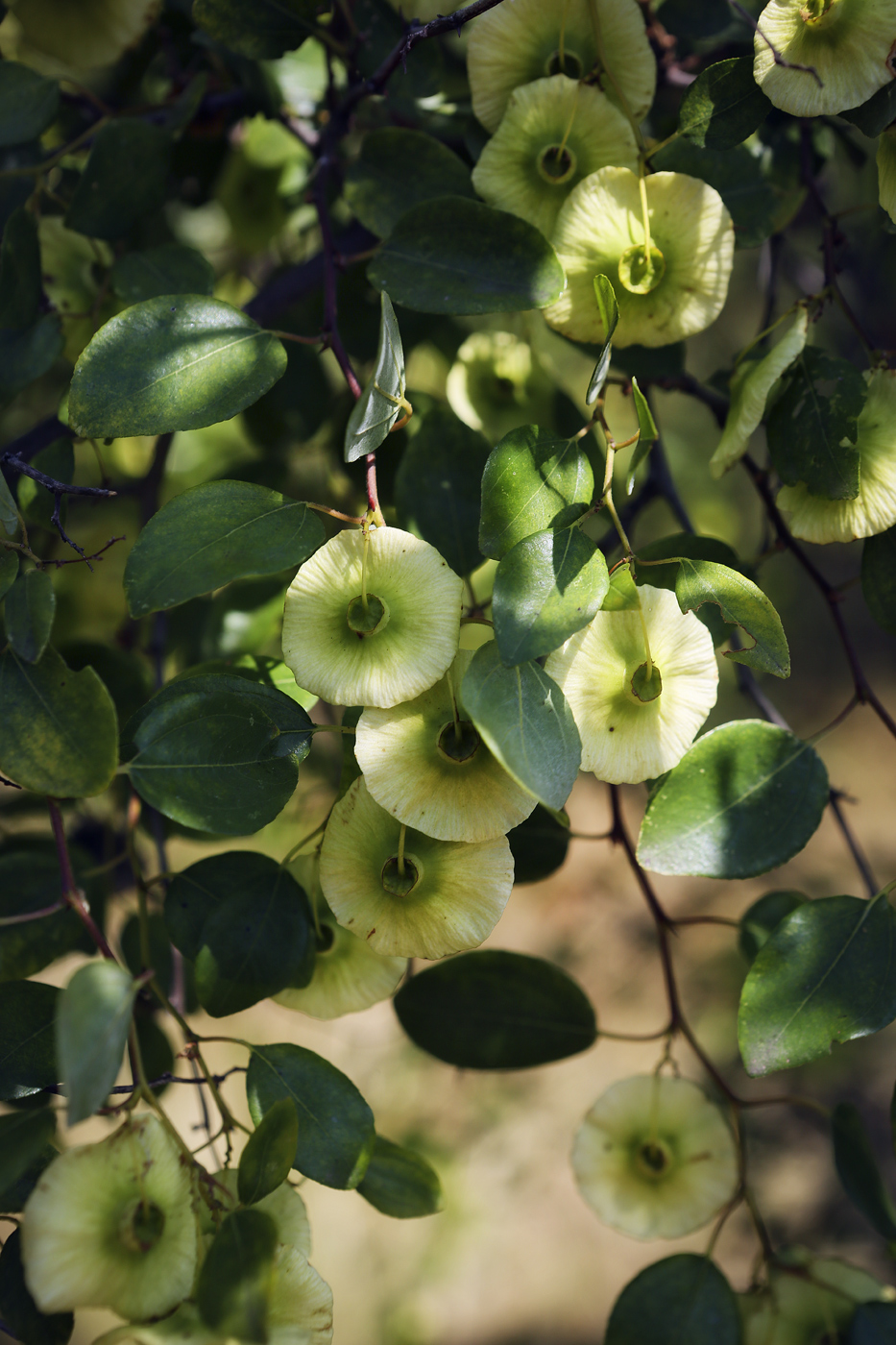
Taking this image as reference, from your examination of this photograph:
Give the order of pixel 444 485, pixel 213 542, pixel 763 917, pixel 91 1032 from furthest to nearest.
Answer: pixel 763 917 < pixel 444 485 < pixel 213 542 < pixel 91 1032

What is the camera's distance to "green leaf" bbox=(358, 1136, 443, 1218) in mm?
544

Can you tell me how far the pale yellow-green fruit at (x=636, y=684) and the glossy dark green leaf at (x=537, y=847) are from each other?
0.22 metres

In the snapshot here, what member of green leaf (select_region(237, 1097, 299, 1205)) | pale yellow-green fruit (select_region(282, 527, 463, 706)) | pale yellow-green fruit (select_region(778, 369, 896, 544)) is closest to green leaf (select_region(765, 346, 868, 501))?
pale yellow-green fruit (select_region(778, 369, 896, 544))

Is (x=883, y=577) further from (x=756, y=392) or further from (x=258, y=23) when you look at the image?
(x=258, y=23)

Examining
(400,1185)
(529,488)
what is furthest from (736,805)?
(400,1185)

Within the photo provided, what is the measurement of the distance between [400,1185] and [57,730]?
0.35 m

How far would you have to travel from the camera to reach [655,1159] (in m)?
0.62

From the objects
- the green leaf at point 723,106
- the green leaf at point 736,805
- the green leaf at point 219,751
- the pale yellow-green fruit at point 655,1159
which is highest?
the green leaf at point 723,106

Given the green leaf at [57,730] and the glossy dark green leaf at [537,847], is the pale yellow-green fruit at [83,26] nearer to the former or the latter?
the green leaf at [57,730]

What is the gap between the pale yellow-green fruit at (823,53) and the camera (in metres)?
0.46

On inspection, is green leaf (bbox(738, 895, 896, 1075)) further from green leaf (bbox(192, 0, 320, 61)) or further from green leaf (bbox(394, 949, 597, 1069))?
green leaf (bbox(192, 0, 320, 61))

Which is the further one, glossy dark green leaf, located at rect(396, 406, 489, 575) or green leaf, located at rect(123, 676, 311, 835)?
glossy dark green leaf, located at rect(396, 406, 489, 575)

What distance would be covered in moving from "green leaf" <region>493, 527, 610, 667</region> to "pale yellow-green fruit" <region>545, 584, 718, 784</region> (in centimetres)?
2

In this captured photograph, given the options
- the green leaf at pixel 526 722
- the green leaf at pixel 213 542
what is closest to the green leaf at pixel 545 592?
the green leaf at pixel 526 722
